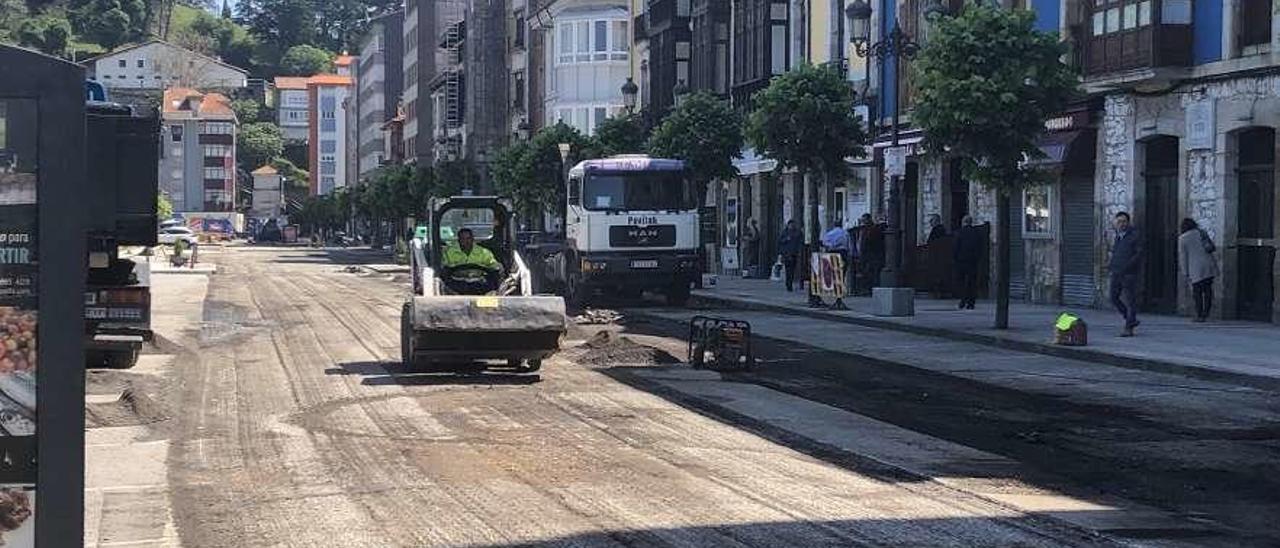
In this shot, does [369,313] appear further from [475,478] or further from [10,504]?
[10,504]

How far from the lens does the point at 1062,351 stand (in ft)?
68.5

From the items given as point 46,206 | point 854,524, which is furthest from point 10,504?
point 854,524

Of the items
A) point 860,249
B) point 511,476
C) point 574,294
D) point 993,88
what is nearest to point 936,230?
Answer: point 860,249

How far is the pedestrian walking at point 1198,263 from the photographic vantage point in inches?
987

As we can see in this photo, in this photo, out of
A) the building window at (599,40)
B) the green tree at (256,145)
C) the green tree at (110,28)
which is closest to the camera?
the building window at (599,40)

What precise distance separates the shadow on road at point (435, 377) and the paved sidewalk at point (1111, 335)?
7.33 meters

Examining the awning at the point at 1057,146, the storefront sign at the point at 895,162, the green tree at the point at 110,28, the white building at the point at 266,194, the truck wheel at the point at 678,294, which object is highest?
the green tree at the point at 110,28

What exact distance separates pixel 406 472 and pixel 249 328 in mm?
16818

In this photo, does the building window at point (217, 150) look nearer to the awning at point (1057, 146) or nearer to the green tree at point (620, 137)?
the green tree at point (620, 137)

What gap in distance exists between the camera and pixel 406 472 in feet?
35.6

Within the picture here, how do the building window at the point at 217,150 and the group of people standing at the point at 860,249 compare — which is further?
the building window at the point at 217,150

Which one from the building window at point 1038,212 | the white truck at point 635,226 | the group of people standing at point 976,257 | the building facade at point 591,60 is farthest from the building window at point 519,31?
the building window at point 1038,212

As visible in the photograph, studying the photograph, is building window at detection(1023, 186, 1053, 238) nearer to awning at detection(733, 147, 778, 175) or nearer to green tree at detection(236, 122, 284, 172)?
awning at detection(733, 147, 778, 175)

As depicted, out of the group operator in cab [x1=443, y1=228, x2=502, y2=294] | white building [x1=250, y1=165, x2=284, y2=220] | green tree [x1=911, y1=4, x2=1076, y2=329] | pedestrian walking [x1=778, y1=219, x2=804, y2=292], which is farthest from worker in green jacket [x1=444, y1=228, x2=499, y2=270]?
white building [x1=250, y1=165, x2=284, y2=220]
